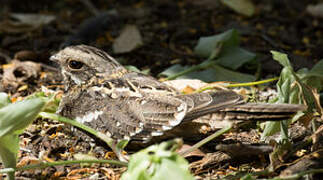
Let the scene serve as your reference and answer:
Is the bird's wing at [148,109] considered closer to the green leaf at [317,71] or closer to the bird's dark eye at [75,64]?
the bird's dark eye at [75,64]

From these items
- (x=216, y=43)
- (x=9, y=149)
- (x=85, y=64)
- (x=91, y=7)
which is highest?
(x=91, y=7)

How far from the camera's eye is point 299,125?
9.51 ft

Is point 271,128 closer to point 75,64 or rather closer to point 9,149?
point 75,64

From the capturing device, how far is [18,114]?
198cm

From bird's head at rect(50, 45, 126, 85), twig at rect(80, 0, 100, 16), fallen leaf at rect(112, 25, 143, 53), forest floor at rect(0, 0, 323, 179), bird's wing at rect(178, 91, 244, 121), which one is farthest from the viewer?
twig at rect(80, 0, 100, 16)

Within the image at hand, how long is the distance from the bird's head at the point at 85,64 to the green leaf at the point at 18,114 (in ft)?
3.00

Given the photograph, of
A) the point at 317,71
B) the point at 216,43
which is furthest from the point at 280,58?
the point at 216,43

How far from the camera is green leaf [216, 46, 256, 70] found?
371 cm

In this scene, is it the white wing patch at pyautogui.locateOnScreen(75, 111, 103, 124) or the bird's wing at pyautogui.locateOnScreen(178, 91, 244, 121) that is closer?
the bird's wing at pyautogui.locateOnScreen(178, 91, 244, 121)

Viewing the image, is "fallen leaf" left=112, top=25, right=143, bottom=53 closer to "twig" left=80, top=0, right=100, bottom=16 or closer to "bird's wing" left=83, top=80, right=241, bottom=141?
"twig" left=80, top=0, right=100, bottom=16

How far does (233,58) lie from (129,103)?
1.42 m

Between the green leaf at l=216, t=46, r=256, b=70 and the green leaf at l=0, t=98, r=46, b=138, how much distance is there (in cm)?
200

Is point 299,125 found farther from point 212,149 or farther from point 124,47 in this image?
point 124,47

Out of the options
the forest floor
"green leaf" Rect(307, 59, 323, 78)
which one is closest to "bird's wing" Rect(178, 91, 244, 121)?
the forest floor
